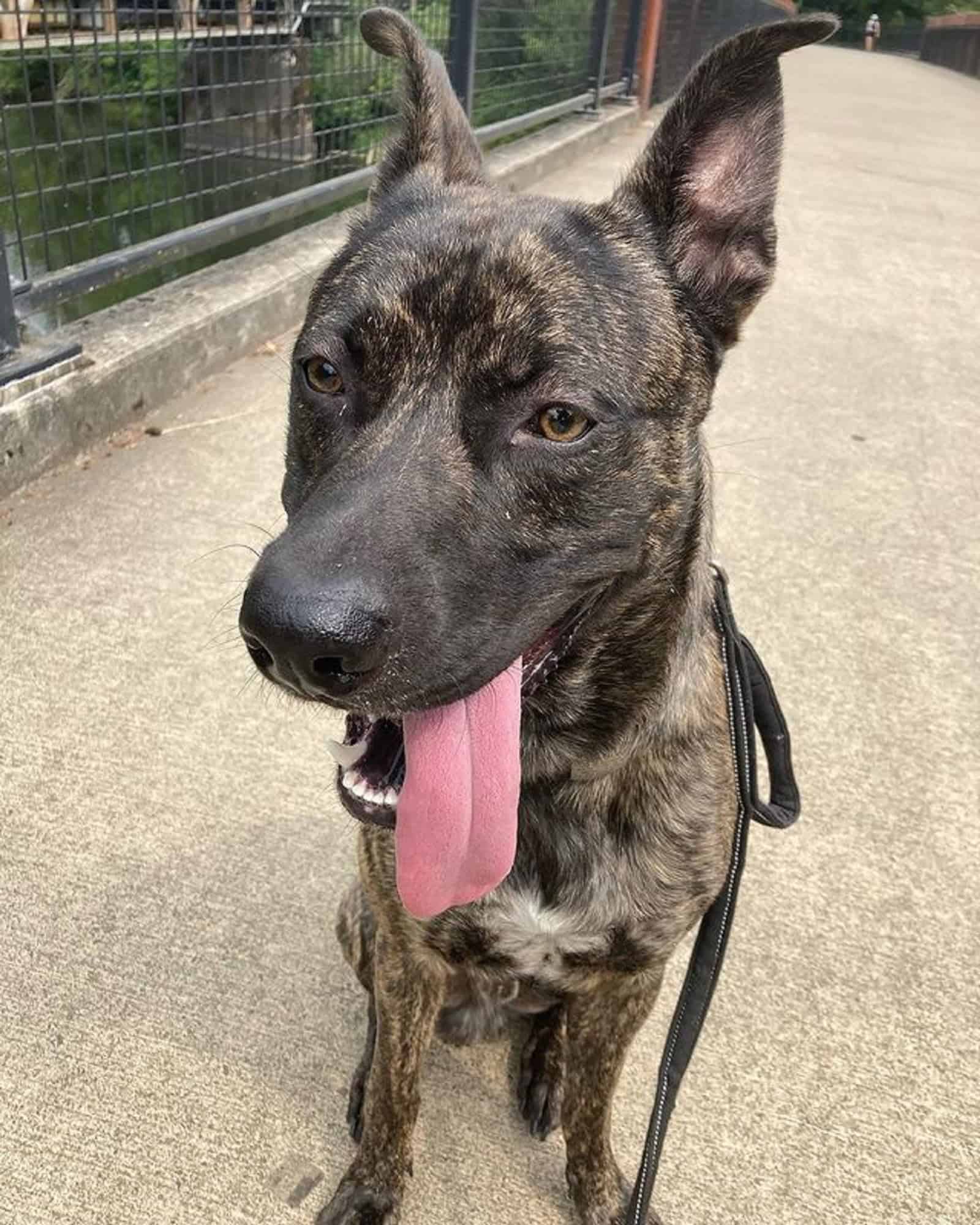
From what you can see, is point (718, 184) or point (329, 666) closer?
point (329, 666)

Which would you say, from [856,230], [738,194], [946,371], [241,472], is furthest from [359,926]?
[856,230]

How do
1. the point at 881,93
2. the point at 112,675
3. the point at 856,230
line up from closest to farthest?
1. the point at 112,675
2. the point at 856,230
3. the point at 881,93

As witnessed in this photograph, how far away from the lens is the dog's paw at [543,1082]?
2.04 metres

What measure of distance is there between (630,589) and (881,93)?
74.5 ft

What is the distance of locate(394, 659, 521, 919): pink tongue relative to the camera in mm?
1443

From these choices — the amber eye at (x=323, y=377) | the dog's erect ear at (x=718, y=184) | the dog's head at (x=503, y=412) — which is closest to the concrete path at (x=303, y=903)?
the dog's head at (x=503, y=412)

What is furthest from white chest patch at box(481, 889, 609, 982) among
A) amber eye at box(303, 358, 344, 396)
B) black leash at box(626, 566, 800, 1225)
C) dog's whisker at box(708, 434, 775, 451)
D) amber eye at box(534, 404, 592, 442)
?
dog's whisker at box(708, 434, 775, 451)

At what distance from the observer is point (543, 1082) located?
2.07m

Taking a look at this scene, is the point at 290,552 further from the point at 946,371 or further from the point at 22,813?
the point at 946,371

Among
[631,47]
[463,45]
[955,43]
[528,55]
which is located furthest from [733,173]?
[955,43]

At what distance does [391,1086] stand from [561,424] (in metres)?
1.21

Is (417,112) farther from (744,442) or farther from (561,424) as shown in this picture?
(744,442)

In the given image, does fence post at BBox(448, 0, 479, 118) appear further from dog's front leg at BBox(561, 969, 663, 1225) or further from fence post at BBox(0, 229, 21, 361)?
dog's front leg at BBox(561, 969, 663, 1225)

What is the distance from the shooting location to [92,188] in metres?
4.20
